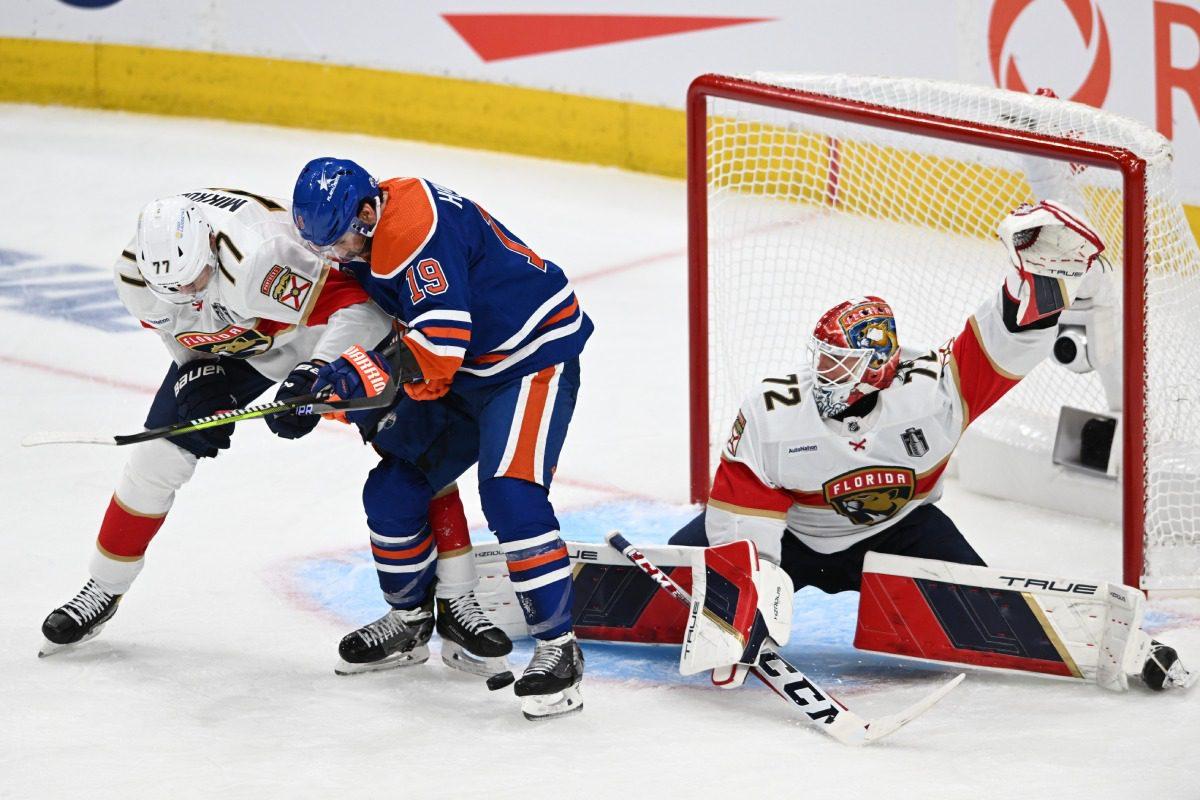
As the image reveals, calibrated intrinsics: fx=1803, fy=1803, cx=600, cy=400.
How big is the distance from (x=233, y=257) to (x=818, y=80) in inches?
64.1

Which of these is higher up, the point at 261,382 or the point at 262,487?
the point at 261,382

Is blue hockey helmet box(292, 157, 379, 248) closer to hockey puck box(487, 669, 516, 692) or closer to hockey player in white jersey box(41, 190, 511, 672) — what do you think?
hockey player in white jersey box(41, 190, 511, 672)

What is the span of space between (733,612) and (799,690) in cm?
18

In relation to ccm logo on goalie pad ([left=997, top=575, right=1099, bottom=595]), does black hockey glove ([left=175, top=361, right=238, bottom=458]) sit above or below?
above

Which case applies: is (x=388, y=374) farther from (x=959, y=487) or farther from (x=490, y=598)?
(x=959, y=487)

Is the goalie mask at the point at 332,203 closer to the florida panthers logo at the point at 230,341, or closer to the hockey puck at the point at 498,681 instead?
the florida panthers logo at the point at 230,341

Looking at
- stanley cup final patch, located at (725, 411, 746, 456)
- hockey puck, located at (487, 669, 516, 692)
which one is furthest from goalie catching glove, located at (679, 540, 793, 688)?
hockey puck, located at (487, 669, 516, 692)

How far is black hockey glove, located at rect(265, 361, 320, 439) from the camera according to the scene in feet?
10.3

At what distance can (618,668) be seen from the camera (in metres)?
3.51

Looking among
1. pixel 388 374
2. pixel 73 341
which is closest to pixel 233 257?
pixel 388 374

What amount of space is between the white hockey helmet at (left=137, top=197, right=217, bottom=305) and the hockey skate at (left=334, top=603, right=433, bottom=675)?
75cm

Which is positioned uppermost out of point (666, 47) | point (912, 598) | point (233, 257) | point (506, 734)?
point (666, 47)

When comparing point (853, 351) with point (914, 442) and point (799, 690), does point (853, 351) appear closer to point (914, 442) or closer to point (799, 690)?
point (914, 442)

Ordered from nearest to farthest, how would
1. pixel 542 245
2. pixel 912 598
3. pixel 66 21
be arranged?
pixel 912 598 → pixel 542 245 → pixel 66 21
